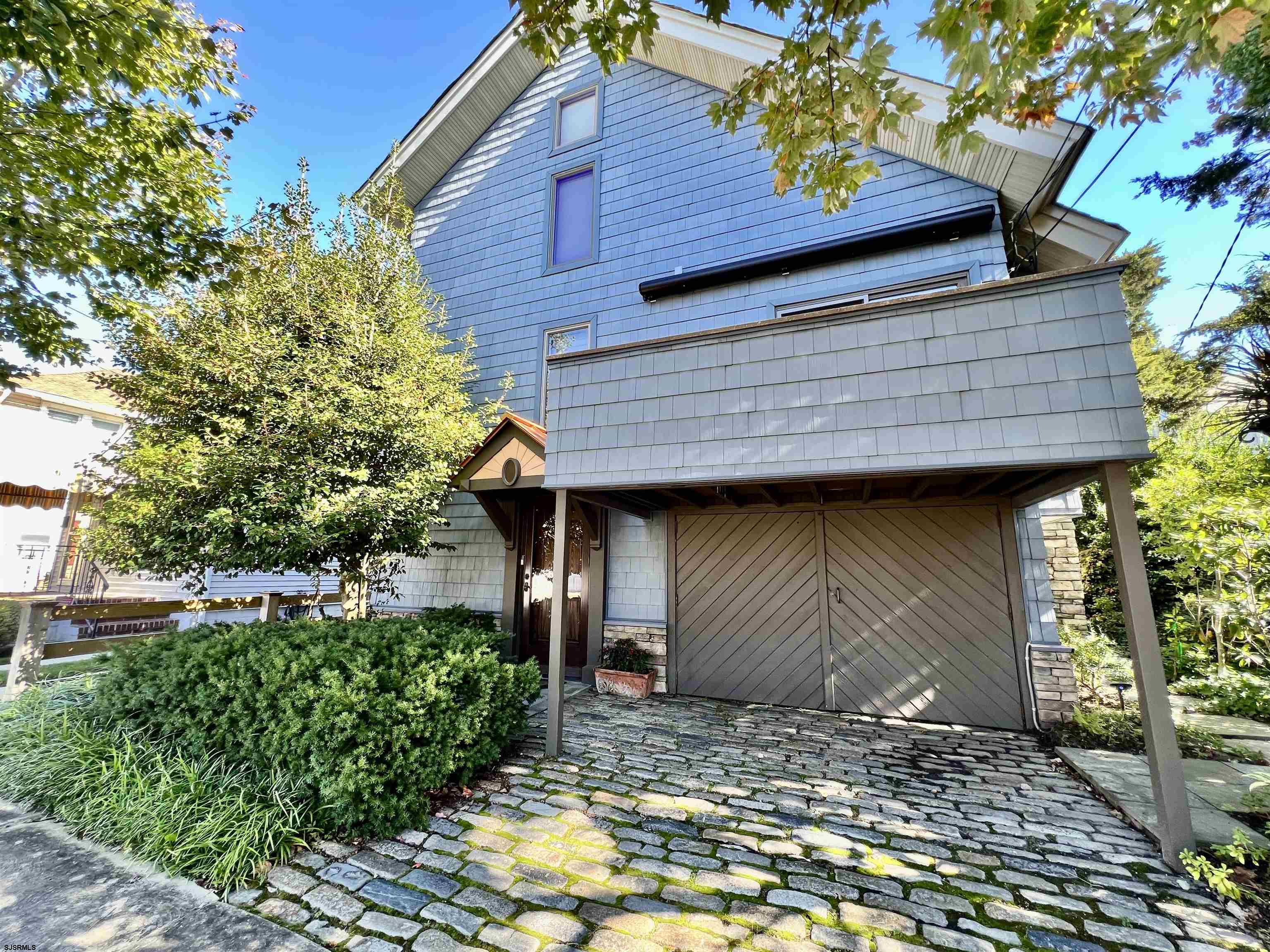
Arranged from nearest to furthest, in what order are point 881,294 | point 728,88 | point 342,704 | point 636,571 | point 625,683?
point 342,704 → point 881,294 → point 625,683 → point 636,571 → point 728,88

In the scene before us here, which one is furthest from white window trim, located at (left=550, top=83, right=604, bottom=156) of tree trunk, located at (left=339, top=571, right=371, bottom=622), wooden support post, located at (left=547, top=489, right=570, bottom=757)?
tree trunk, located at (left=339, top=571, right=371, bottom=622)

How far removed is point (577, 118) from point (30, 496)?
1284 centimetres

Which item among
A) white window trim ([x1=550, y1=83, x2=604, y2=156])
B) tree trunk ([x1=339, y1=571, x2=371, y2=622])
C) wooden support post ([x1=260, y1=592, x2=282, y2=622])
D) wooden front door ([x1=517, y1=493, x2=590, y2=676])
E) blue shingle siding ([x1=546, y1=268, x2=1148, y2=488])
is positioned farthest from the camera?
white window trim ([x1=550, y1=83, x2=604, y2=156])

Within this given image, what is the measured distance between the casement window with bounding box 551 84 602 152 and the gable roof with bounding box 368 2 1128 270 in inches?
31.0

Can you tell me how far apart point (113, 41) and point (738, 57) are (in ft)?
20.9

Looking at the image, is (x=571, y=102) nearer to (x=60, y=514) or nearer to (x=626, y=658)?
(x=626, y=658)

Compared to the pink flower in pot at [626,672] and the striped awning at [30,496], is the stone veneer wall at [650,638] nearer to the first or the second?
the pink flower in pot at [626,672]

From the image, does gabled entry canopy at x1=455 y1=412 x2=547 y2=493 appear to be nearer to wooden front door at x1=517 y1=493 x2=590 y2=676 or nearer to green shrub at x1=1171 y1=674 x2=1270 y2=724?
wooden front door at x1=517 y1=493 x2=590 y2=676

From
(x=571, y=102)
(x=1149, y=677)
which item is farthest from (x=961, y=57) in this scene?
(x=571, y=102)

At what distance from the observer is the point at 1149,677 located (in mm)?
2902

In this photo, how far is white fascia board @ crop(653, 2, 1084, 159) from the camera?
4965 millimetres

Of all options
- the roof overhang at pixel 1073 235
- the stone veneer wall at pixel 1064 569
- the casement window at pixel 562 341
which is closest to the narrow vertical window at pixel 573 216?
the casement window at pixel 562 341

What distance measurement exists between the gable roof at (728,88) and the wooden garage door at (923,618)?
3.29 meters

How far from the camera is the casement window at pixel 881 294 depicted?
5789 mm
